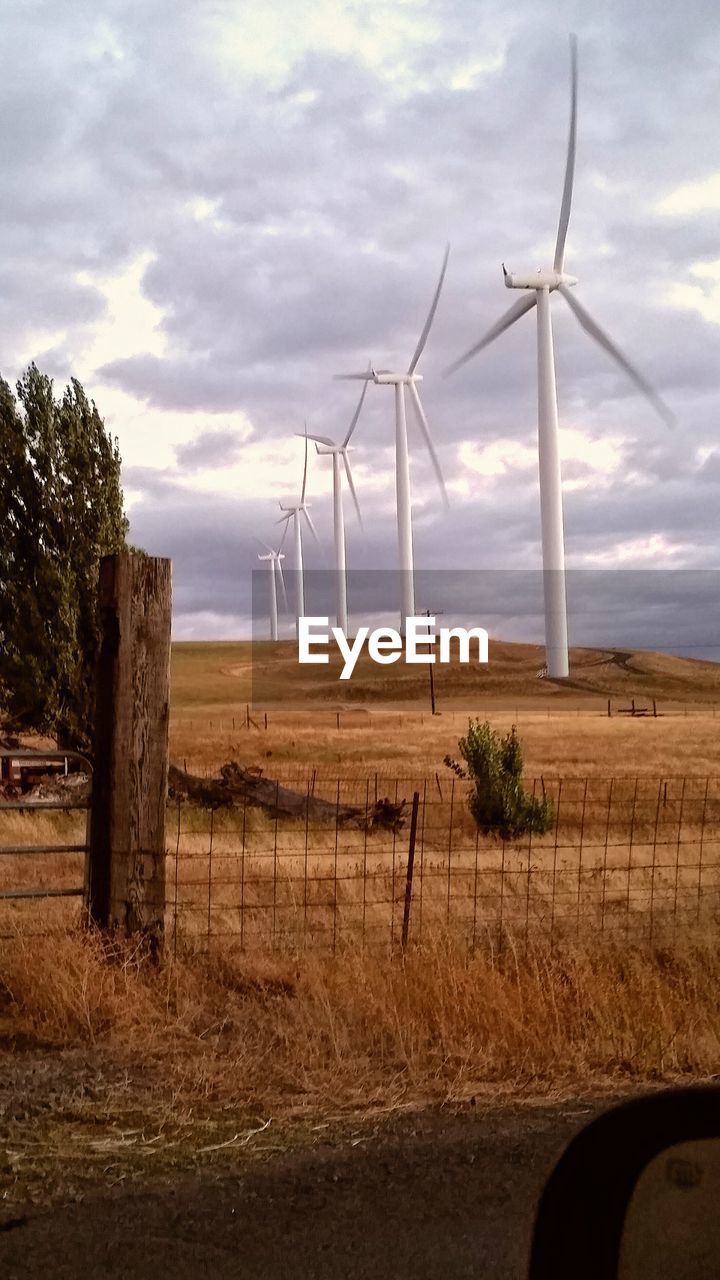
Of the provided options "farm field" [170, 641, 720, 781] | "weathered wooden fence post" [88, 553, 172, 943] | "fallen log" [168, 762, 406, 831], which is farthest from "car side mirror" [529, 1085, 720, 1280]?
"farm field" [170, 641, 720, 781]

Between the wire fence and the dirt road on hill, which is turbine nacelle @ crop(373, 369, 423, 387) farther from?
the dirt road on hill

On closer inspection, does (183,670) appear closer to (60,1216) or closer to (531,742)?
(531,742)

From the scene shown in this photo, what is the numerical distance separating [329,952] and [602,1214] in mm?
5782

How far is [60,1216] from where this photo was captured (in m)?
4.07

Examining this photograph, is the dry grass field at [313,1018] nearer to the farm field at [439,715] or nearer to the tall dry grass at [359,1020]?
the tall dry grass at [359,1020]

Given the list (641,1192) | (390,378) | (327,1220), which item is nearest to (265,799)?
(327,1220)

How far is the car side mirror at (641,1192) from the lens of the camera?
1.89m

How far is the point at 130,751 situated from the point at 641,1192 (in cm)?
540

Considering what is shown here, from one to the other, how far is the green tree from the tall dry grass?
51.5ft

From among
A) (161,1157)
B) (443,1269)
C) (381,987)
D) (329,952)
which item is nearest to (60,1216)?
(161,1157)

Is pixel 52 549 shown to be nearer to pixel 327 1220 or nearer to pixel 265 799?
pixel 265 799

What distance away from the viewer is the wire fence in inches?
339

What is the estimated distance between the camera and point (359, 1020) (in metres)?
6.12

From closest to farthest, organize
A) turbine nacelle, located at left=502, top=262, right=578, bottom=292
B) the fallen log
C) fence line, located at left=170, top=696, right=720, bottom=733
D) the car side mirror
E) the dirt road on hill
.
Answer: the car side mirror → the dirt road on hill → the fallen log → turbine nacelle, located at left=502, top=262, right=578, bottom=292 → fence line, located at left=170, top=696, right=720, bottom=733
